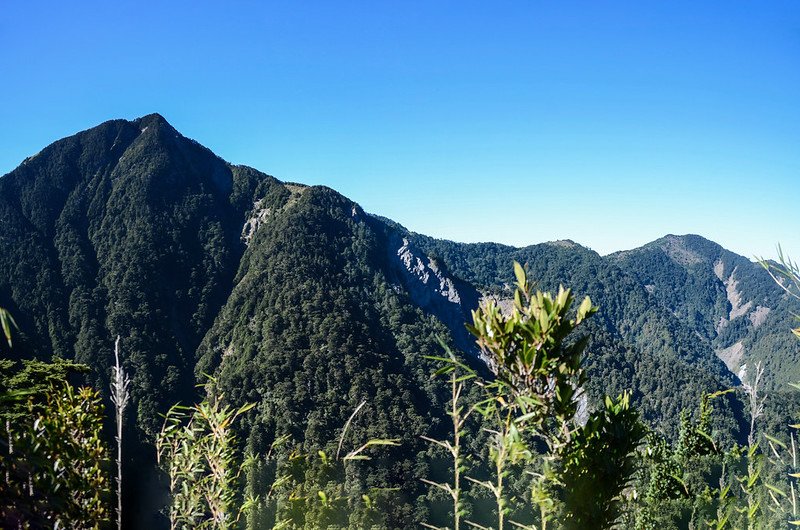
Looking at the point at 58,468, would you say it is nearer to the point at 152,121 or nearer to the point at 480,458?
the point at 480,458

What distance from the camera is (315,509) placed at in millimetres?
2531

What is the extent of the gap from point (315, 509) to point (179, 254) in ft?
388

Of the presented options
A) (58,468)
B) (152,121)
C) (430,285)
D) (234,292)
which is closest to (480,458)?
(58,468)

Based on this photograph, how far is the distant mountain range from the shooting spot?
72.9m

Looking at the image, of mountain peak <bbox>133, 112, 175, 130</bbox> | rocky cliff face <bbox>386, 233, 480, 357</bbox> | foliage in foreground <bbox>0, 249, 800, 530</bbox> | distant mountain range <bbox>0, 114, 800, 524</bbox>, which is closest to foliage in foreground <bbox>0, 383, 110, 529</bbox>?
foliage in foreground <bbox>0, 249, 800, 530</bbox>

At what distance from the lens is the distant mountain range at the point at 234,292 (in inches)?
2872

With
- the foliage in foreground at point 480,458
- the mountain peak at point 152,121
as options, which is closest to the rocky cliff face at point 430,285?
the mountain peak at point 152,121

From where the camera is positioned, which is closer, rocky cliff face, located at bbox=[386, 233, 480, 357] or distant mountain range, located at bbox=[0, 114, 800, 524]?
distant mountain range, located at bbox=[0, 114, 800, 524]

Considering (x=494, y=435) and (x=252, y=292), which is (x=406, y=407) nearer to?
(x=252, y=292)

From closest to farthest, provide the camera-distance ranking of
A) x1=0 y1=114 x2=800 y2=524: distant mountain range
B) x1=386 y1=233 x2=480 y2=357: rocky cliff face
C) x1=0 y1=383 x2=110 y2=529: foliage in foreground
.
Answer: x1=0 y1=383 x2=110 y2=529: foliage in foreground, x1=0 y1=114 x2=800 y2=524: distant mountain range, x1=386 y1=233 x2=480 y2=357: rocky cliff face

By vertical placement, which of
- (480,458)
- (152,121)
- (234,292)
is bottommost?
(480,458)

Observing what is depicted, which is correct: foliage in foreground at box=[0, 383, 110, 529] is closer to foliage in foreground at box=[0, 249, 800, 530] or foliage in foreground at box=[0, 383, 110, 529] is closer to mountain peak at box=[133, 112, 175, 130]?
foliage in foreground at box=[0, 249, 800, 530]

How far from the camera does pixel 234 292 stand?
98.9 meters

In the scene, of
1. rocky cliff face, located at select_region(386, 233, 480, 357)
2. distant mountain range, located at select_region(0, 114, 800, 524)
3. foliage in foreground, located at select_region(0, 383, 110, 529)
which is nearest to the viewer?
foliage in foreground, located at select_region(0, 383, 110, 529)
